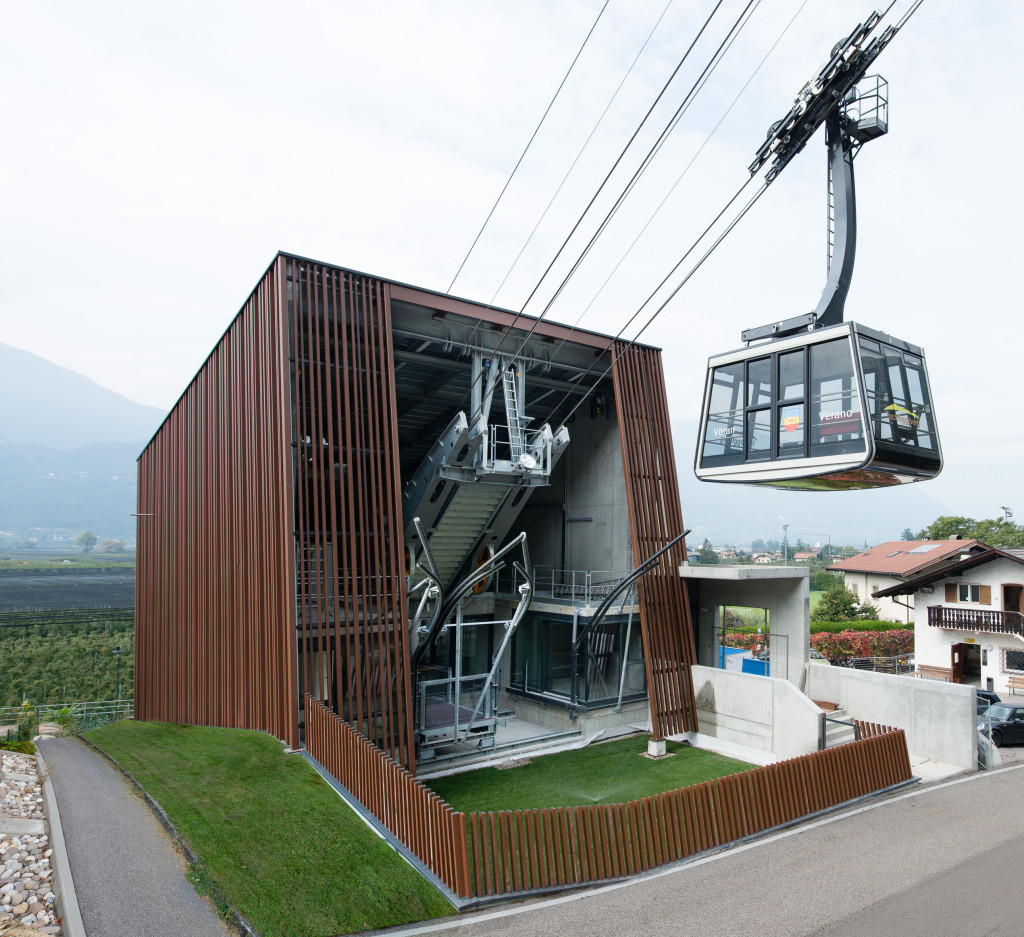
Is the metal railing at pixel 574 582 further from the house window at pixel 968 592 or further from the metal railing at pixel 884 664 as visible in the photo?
the house window at pixel 968 592

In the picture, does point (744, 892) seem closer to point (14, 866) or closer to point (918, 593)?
point (14, 866)

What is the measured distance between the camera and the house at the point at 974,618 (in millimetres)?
28562

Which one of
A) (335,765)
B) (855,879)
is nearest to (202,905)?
(335,765)

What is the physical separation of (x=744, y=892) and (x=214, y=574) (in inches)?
567

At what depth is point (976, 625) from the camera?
2902 cm

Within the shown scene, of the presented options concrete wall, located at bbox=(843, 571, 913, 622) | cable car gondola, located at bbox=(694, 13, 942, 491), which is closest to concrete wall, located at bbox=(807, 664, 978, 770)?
cable car gondola, located at bbox=(694, 13, 942, 491)

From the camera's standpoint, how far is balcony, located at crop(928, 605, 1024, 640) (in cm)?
2824

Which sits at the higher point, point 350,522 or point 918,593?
point 350,522

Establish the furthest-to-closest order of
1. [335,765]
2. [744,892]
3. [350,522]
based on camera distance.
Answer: [350,522]
[335,765]
[744,892]

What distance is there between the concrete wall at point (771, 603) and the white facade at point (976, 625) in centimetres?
1245

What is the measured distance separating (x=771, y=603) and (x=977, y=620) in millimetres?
13548

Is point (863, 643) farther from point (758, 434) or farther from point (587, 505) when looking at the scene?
point (758, 434)

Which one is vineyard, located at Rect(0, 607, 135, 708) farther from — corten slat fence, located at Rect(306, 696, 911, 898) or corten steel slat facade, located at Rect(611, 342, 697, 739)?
corten slat fence, located at Rect(306, 696, 911, 898)

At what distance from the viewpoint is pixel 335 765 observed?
12258 mm
